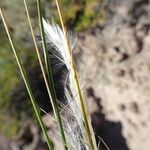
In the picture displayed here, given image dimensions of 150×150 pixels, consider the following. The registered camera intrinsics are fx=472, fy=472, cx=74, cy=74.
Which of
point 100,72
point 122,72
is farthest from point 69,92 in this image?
point 100,72

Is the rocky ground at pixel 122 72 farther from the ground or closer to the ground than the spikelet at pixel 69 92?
closer to the ground

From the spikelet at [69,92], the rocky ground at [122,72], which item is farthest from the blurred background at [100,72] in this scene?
the spikelet at [69,92]

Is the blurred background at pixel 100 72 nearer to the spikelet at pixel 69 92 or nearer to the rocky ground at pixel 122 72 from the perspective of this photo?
the rocky ground at pixel 122 72

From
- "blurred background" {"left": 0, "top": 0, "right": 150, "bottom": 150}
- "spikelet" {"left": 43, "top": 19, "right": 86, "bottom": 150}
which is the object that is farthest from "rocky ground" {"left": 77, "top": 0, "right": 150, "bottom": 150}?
"spikelet" {"left": 43, "top": 19, "right": 86, "bottom": 150}

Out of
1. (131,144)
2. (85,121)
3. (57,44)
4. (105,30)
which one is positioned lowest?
(131,144)

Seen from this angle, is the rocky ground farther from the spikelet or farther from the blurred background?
the spikelet

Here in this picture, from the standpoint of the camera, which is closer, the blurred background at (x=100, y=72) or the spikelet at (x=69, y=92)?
the spikelet at (x=69, y=92)

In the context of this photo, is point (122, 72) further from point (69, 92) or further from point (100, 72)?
point (69, 92)

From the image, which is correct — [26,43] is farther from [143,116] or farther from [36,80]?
[143,116]

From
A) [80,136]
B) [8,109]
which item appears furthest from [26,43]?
[80,136]
